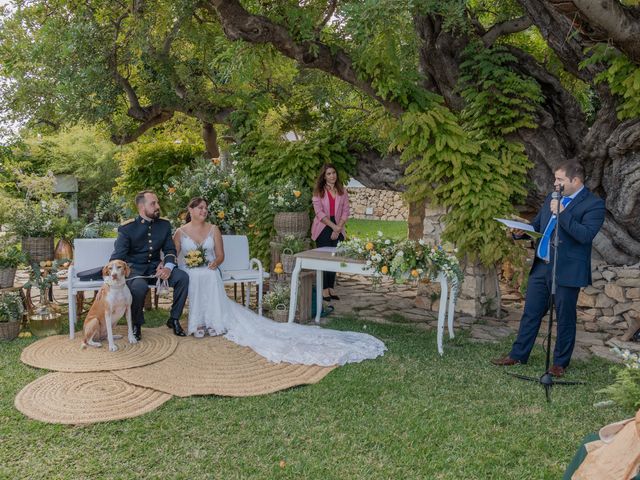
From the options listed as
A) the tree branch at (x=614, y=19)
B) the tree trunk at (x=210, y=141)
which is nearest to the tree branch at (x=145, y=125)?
the tree trunk at (x=210, y=141)

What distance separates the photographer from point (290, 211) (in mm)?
7969

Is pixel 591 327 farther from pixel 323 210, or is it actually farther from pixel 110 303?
pixel 110 303

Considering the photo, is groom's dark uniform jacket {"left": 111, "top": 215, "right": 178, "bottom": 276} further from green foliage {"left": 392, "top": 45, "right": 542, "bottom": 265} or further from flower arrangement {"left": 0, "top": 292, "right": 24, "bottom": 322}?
green foliage {"left": 392, "top": 45, "right": 542, "bottom": 265}

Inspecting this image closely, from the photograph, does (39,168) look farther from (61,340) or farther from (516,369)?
(516,369)

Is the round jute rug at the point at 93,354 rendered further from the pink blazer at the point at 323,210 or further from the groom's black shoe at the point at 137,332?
the pink blazer at the point at 323,210

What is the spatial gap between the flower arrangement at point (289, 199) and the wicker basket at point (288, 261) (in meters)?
0.79

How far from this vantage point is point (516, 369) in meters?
5.32

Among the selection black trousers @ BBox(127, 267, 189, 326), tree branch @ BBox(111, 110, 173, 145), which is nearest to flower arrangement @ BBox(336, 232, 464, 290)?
black trousers @ BBox(127, 267, 189, 326)

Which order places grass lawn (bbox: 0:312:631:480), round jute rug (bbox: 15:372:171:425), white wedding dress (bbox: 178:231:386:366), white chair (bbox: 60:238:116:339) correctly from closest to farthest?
1. grass lawn (bbox: 0:312:631:480)
2. round jute rug (bbox: 15:372:171:425)
3. white wedding dress (bbox: 178:231:386:366)
4. white chair (bbox: 60:238:116:339)

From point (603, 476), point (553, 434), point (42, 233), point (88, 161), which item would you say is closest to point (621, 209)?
point (553, 434)

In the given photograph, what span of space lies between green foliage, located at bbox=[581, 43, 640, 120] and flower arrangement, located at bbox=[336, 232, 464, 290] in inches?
111

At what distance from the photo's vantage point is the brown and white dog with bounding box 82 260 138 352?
221 inches

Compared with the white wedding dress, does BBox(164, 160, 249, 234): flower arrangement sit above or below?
above

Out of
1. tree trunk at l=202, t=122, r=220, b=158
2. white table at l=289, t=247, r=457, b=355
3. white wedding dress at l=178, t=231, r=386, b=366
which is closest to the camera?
white wedding dress at l=178, t=231, r=386, b=366
